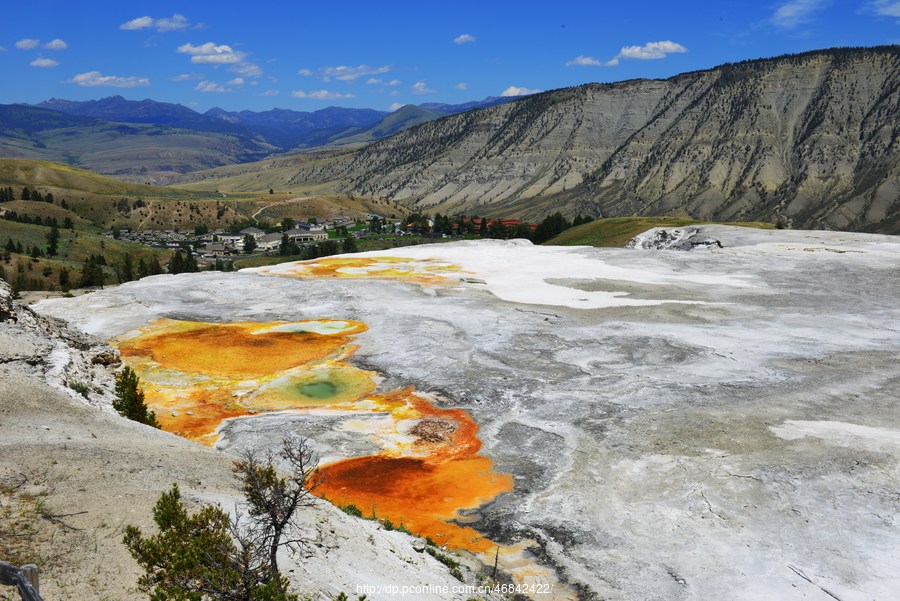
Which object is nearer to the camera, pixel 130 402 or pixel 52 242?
pixel 130 402

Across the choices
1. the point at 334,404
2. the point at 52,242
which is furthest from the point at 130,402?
the point at 52,242

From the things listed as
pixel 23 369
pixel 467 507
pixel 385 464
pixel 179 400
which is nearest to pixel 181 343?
pixel 179 400

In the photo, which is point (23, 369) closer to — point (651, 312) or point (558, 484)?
point (558, 484)

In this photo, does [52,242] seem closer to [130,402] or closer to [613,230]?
A: [613,230]

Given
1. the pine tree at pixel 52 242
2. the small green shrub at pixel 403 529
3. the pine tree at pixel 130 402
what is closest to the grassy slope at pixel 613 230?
the pine tree at pixel 130 402

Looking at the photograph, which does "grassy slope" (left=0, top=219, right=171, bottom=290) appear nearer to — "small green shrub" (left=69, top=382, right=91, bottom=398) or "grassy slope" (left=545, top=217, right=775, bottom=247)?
"grassy slope" (left=545, top=217, right=775, bottom=247)

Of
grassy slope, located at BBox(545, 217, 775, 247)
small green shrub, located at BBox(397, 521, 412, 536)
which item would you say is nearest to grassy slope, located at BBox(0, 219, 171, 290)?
grassy slope, located at BBox(545, 217, 775, 247)

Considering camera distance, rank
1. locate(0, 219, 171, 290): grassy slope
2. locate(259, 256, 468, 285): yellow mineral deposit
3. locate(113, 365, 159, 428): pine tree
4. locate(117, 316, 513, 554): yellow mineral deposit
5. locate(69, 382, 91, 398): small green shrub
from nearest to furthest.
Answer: locate(117, 316, 513, 554): yellow mineral deposit, locate(69, 382, 91, 398): small green shrub, locate(113, 365, 159, 428): pine tree, locate(259, 256, 468, 285): yellow mineral deposit, locate(0, 219, 171, 290): grassy slope

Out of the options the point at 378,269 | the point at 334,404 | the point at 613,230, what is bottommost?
the point at 334,404
